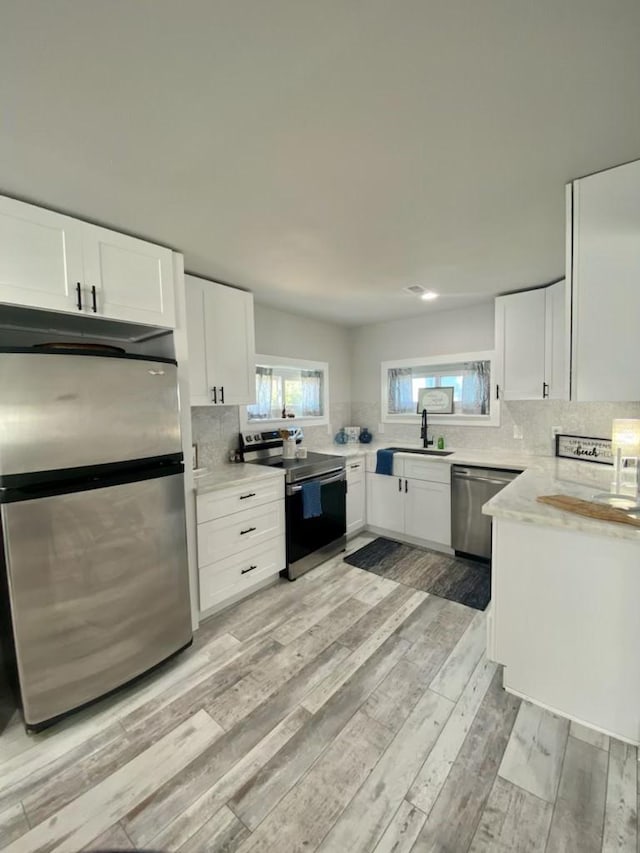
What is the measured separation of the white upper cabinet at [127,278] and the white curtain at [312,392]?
6.60 ft

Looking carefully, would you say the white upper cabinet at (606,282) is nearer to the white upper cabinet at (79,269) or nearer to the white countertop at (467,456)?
the white countertop at (467,456)

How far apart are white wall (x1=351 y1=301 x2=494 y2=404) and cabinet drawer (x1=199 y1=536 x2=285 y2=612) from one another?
2.37 m

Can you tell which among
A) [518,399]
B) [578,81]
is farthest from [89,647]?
[518,399]

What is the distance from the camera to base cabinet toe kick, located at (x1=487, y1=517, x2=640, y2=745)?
1459 mm

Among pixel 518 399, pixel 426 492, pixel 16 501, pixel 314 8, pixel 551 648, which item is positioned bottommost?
pixel 551 648

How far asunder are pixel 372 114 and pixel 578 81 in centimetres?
61

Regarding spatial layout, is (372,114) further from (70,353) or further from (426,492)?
(426,492)

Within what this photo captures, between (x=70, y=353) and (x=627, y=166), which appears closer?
(x=627, y=166)

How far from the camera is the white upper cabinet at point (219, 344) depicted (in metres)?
2.50

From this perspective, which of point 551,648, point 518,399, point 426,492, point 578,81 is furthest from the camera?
point 426,492

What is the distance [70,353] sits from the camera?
1540 mm

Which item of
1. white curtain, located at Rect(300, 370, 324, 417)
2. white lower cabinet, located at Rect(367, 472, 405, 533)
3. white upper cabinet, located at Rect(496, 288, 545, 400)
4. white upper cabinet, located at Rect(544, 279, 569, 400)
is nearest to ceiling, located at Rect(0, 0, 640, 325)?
white upper cabinet, located at Rect(544, 279, 569, 400)

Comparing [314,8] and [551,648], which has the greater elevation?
[314,8]

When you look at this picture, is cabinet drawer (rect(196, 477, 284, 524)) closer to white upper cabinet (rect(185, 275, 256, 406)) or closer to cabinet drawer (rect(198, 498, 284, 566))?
cabinet drawer (rect(198, 498, 284, 566))
